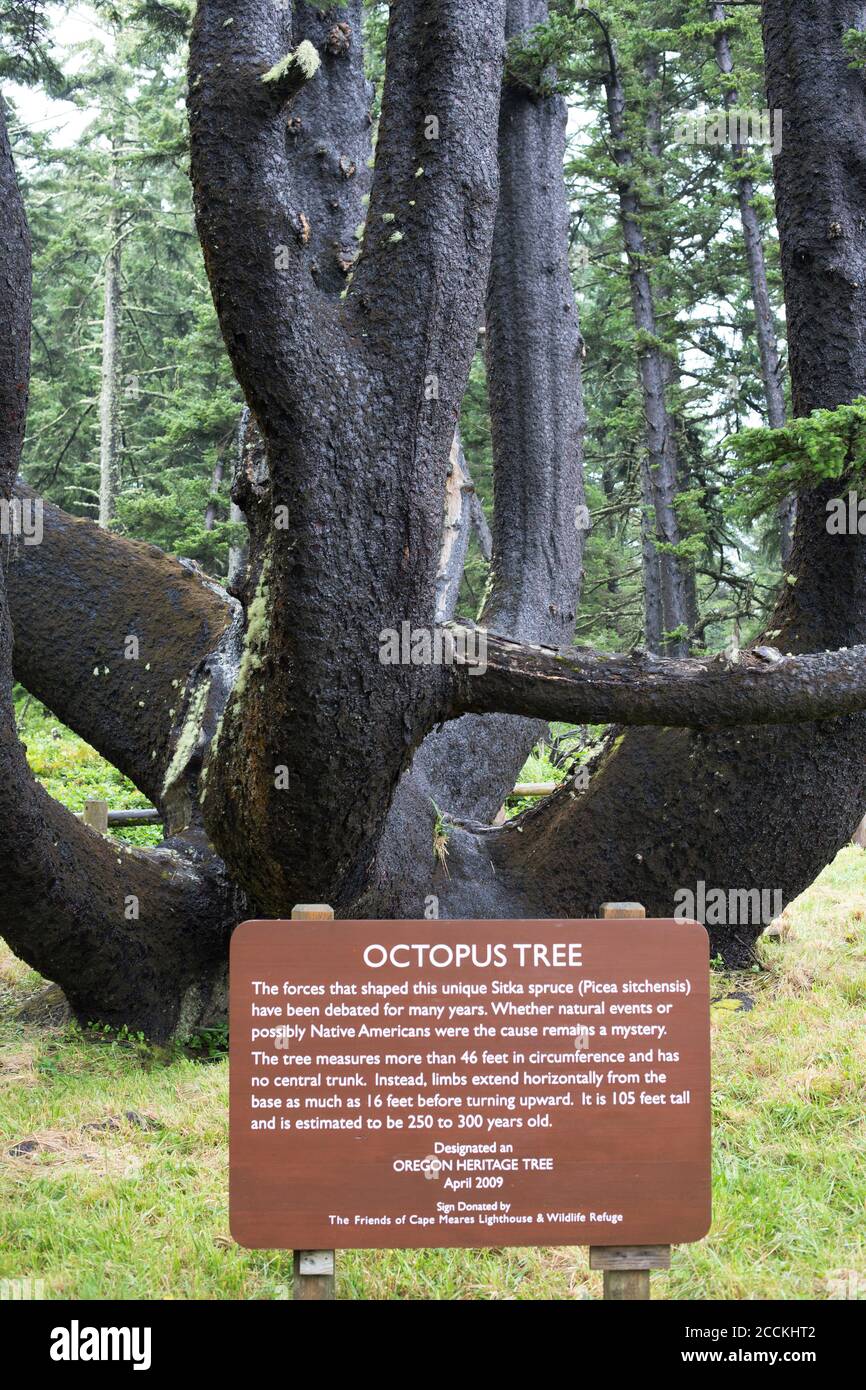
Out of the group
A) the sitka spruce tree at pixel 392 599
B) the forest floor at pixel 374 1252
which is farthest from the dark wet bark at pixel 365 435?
the forest floor at pixel 374 1252

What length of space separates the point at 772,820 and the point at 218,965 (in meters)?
2.87

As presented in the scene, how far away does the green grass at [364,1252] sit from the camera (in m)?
3.53

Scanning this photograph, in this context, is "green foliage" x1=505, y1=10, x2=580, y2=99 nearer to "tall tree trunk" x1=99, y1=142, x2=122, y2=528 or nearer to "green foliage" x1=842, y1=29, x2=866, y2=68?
"green foliage" x1=842, y1=29, x2=866, y2=68

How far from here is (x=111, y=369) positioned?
2159 centimetres

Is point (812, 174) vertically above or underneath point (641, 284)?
underneath

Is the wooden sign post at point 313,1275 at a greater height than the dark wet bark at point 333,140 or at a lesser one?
lesser

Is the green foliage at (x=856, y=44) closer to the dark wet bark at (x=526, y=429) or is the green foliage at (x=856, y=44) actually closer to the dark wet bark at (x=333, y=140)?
the dark wet bark at (x=526, y=429)

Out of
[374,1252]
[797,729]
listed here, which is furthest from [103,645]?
[374,1252]

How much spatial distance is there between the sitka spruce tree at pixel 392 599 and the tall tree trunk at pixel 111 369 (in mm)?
14670

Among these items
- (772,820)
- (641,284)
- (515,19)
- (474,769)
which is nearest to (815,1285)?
(772,820)

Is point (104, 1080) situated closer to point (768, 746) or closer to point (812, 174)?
point (768, 746)

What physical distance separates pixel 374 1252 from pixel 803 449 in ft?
10.4

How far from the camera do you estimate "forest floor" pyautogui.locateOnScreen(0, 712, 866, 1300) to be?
3.54 metres

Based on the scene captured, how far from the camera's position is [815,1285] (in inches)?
136
